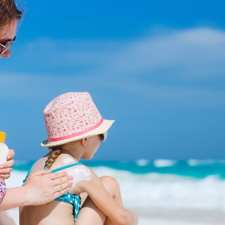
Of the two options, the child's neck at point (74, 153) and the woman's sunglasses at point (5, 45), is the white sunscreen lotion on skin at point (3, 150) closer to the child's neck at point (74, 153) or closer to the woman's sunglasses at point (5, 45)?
the woman's sunglasses at point (5, 45)

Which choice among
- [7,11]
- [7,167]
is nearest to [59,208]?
[7,167]

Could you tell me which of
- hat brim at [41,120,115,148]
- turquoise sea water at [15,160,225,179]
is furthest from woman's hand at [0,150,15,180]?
turquoise sea water at [15,160,225,179]

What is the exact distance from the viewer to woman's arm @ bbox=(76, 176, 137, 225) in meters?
3.67

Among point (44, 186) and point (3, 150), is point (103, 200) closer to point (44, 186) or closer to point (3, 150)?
point (44, 186)

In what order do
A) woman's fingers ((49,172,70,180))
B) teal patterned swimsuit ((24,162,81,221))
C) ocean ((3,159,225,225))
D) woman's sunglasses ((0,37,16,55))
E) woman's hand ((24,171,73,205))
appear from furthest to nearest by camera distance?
ocean ((3,159,225,225)), teal patterned swimsuit ((24,162,81,221)), woman's fingers ((49,172,70,180)), woman's hand ((24,171,73,205)), woman's sunglasses ((0,37,16,55))

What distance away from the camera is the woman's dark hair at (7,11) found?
2962 mm

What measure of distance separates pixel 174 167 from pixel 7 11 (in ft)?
36.2

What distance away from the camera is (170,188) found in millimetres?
11086

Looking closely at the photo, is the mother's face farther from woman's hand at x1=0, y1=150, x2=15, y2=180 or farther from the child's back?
the child's back

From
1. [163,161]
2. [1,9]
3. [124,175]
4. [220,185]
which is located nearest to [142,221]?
[1,9]

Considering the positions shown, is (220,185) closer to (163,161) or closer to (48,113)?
(163,161)

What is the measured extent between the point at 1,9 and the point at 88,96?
3.35ft

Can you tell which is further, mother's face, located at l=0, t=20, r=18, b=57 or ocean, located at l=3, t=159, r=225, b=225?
ocean, located at l=3, t=159, r=225, b=225

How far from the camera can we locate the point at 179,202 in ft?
31.1
